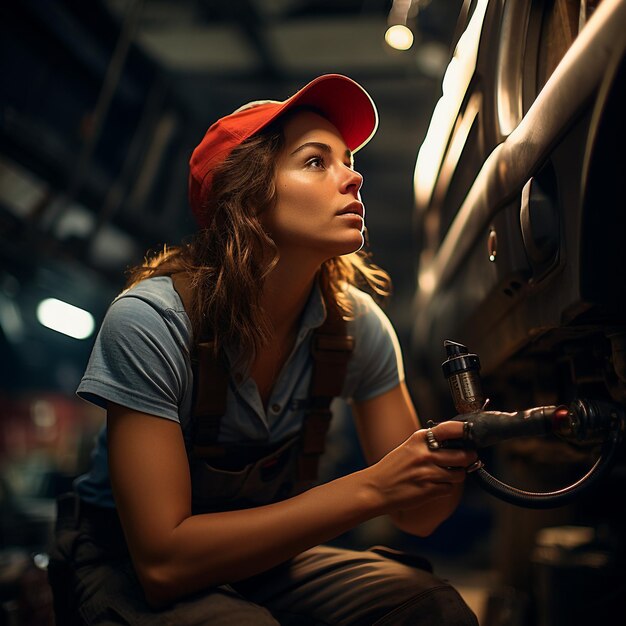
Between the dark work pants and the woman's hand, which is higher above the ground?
the woman's hand

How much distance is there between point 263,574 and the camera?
5.15 ft

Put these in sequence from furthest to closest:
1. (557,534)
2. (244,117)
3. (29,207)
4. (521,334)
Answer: (29,207) → (557,534) → (244,117) → (521,334)

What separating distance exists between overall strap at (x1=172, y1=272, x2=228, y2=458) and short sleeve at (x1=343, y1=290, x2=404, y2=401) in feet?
1.30

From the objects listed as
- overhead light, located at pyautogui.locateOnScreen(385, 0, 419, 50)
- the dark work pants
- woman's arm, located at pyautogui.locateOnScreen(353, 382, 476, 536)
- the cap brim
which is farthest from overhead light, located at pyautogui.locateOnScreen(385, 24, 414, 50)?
the dark work pants

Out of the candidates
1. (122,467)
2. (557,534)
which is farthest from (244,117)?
(557,534)

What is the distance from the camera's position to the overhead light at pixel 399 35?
3234 millimetres

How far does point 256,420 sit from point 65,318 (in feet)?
14.0

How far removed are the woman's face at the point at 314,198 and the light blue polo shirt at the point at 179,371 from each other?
0.70 feet

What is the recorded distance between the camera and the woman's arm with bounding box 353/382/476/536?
153 cm

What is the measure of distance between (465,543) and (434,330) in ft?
10.2

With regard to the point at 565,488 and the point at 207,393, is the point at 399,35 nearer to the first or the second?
the point at 207,393

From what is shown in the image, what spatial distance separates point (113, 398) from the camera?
128cm

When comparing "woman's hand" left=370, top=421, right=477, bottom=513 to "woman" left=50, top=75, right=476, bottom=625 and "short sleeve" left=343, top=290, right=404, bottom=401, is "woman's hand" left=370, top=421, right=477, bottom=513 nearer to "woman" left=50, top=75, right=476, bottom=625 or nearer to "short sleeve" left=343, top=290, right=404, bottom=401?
"woman" left=50, top=75, right=476, bottom=625

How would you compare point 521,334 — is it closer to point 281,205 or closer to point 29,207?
point 281,205
